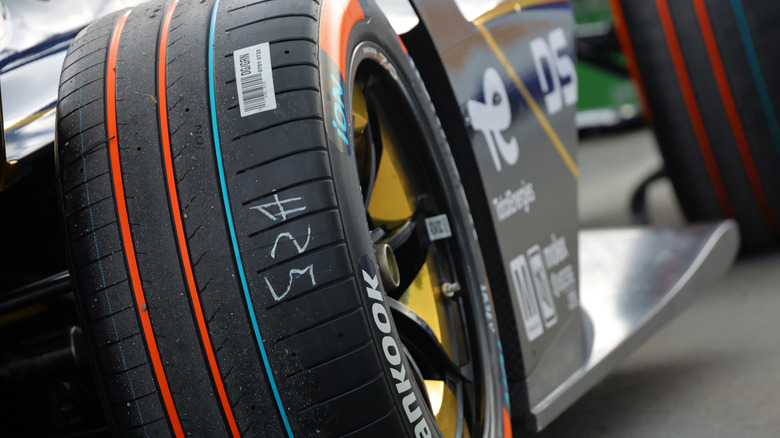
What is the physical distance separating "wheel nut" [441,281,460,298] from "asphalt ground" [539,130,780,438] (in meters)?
0.66

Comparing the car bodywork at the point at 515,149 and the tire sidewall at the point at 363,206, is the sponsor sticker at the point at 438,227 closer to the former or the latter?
the tire sidewall at the point at 363,206

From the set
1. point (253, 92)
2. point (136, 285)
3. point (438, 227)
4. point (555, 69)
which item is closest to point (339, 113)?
point (253, 92)

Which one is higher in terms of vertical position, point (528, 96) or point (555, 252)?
point (528, 96)

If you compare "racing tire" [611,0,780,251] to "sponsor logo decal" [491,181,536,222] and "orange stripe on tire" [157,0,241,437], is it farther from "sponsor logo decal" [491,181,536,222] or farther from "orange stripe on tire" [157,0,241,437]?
"orange stripe on tire" [157,0,241,437]

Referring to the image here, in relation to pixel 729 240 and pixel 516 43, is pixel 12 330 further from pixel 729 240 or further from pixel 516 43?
pixel 729 240

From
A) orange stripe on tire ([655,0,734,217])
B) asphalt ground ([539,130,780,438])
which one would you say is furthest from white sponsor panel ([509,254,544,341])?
orange stripe on tire ([655,0,734,217])

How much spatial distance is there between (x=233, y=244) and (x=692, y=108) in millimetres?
2641

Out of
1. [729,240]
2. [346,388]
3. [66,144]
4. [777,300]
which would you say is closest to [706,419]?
[729,240]

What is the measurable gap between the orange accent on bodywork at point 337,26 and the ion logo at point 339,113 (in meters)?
0.04

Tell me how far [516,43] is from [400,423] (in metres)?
1.10

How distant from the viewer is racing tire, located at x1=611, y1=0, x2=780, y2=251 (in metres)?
3.33

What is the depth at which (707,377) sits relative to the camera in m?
2.49

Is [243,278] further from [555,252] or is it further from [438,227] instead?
[555,252]

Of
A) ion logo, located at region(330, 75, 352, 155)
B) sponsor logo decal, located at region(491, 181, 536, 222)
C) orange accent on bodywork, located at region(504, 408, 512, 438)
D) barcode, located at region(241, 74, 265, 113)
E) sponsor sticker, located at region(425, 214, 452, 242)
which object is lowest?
orange accent on bodywork, located at region(504, 408, 512, 438)
